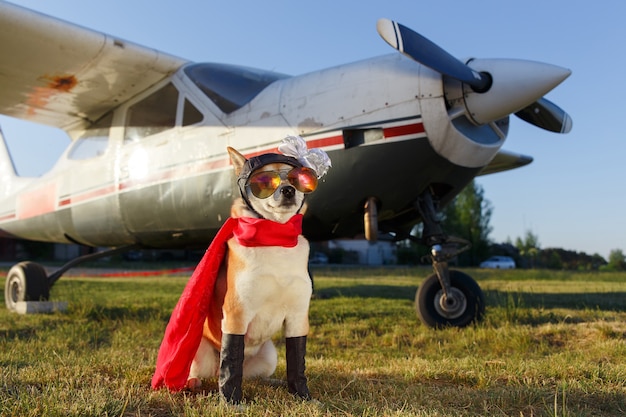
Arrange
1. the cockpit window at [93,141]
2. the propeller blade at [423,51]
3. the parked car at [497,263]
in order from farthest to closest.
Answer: the parked car at [497,263] < the cockpit window at [93,141] < the propeller blade at [423,51]

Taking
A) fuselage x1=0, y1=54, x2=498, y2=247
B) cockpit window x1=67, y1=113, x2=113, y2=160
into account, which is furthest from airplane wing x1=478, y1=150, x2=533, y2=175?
cockpit window x1=67, y1=113, x2=113, y2=160

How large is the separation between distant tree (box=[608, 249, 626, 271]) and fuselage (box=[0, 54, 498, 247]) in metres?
26.5

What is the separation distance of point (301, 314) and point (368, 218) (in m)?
2.27

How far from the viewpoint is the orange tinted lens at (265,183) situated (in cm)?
200

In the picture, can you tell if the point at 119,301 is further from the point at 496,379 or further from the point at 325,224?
the point at 496,379

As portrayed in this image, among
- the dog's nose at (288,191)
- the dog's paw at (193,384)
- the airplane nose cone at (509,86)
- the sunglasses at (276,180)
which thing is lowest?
the dog's paw at (193,384)

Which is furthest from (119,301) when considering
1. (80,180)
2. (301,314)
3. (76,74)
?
(301,314)

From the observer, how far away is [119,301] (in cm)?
748

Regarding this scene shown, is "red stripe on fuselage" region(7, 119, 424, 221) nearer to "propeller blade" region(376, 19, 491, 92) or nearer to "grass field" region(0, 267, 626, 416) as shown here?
"propeller blade" region(376, 19, 491, 92)

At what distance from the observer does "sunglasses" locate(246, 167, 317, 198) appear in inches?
78.7

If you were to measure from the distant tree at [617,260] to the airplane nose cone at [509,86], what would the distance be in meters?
26.6

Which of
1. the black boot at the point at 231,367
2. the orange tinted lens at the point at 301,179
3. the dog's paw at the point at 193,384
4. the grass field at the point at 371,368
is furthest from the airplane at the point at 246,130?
the black boot at the point at 231,367

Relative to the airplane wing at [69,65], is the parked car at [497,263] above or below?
below

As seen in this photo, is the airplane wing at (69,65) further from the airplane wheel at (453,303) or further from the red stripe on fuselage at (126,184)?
the airplane wheel at (453,303)
